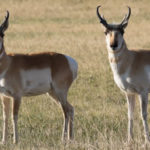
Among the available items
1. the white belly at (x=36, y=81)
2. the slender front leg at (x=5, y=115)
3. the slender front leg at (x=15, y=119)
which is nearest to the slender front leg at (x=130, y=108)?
the white belly at (x=36, y=81)

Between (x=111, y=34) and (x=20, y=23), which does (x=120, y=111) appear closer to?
(x=111, y=34)

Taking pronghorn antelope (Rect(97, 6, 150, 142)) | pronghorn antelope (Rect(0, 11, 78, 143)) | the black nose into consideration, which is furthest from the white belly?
the black nose

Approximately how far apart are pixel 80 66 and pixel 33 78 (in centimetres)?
667

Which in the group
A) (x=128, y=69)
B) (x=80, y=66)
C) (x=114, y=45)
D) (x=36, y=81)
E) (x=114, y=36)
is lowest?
(x=80, y=66)

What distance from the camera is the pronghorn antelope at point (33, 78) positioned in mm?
7484

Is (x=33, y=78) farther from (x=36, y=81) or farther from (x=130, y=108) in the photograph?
(x=130, y=108)

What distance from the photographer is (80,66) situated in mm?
14422

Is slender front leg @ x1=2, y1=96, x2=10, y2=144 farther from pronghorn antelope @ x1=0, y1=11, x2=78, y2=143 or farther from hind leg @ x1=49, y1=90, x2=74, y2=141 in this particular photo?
hind leg @ x1=49, y1=90, x2=74, y2=141

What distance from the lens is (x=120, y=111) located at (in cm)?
906

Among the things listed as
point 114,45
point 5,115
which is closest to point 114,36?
point 114,45

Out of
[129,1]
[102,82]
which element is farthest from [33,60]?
[129,1]

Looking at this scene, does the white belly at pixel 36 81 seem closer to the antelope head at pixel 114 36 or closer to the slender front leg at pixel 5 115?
the slender front leg at pixel 5 115

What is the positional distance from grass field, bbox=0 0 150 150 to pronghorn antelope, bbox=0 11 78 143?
1.19ft

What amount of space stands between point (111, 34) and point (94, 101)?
3014 mm
